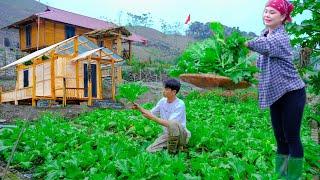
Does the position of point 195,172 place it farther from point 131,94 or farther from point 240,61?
point 240,61

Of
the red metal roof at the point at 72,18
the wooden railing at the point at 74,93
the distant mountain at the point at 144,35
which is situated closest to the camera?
the wooden railing at the point at 74,93

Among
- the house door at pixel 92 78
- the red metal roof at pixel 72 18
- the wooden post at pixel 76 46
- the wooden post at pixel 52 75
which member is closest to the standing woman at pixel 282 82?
the wooden post at pixel 52 75

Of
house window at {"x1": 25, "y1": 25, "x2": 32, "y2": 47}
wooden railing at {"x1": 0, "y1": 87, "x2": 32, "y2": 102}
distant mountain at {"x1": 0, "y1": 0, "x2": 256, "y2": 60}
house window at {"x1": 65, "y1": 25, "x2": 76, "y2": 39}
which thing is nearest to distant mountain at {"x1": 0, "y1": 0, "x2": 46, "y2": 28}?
distant mountain at {"x1": 0, "y1": 0, "x2": 256, "y2": 60}

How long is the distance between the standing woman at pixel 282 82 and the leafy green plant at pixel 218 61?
329 inches

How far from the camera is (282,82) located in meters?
3.32

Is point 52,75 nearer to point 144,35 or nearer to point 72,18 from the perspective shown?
point 72,18

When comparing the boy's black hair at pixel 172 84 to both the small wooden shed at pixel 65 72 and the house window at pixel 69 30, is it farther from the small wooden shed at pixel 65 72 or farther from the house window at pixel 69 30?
the house window at pixel 69 30

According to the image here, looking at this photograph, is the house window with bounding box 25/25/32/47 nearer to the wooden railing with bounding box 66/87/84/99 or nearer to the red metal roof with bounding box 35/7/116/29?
the red metal roof with bounding box 35/7/116/29

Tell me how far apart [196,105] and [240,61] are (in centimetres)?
236

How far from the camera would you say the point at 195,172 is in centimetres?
424

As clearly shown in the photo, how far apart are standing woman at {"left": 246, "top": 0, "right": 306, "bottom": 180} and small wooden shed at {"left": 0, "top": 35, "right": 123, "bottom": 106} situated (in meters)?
12.9

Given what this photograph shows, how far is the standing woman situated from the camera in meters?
3.26

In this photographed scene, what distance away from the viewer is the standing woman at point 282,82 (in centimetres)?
→ 326

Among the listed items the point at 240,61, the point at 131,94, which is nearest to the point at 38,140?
the point at 131,94
